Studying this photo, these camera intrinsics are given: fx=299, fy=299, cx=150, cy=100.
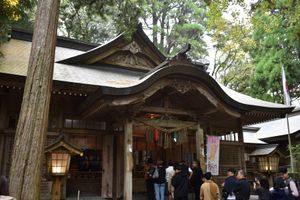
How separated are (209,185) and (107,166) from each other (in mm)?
4235

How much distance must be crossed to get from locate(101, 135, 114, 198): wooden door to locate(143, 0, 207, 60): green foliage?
18.5 m

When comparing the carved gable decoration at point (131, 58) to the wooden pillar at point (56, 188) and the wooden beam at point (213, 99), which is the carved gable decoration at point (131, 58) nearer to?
the wooden beam at point (213, 99)

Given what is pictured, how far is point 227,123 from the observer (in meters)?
12.3

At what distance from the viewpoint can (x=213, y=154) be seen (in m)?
10.8

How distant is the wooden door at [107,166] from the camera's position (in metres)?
9.92

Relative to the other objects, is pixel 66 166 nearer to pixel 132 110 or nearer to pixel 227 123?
pixel 132 110

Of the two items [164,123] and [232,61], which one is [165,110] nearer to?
[164,123]

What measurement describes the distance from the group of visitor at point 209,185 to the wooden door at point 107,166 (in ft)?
4.18

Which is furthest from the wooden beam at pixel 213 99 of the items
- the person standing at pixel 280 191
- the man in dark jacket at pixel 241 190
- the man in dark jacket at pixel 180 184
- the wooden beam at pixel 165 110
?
the man in dark jacket at pixel 241 190

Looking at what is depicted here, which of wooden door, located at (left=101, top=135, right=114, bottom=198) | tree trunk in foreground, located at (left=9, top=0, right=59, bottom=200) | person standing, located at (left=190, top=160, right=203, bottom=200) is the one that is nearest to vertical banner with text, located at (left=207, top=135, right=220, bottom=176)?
person standing, located at (left=190, top=160, right=203, bottom=200)

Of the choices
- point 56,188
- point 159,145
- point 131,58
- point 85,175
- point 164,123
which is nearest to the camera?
point 56,188

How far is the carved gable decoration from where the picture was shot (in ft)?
41.8

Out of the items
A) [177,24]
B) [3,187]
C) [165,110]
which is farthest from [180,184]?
[177,24]

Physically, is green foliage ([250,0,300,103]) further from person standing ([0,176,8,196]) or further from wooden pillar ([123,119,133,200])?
person standing ([0,176,8,196])
